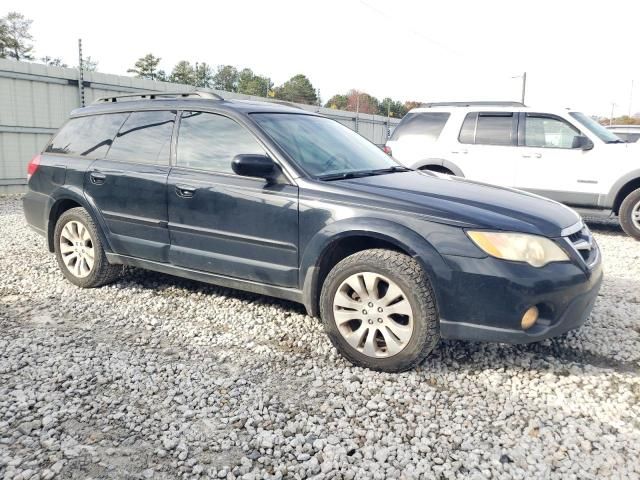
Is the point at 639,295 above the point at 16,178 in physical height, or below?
below

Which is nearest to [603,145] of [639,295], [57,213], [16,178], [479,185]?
[639,295]

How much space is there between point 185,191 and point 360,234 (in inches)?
57.2

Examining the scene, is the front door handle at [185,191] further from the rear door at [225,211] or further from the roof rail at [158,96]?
the roof rail at [158,96]

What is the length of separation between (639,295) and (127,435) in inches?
179

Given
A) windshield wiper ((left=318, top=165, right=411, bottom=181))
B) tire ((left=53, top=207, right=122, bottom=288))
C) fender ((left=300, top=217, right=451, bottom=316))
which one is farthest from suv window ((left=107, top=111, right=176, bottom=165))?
fender ((left=300, top=217, right=451, bottom=316))

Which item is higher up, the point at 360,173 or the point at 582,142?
the point at 582,142

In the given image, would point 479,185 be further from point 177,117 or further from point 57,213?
point 57,213

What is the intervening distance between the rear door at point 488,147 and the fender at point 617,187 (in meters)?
1.33

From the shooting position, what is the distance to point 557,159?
7746 millimetres

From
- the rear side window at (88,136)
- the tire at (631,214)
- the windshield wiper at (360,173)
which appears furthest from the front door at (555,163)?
the rear side window at (88,136)

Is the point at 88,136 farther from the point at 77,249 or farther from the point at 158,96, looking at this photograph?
the point at 77,249

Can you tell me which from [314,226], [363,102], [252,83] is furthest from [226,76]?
[314,226]

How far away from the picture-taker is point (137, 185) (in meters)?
4.11

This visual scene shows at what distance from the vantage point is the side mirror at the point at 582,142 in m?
7.50
